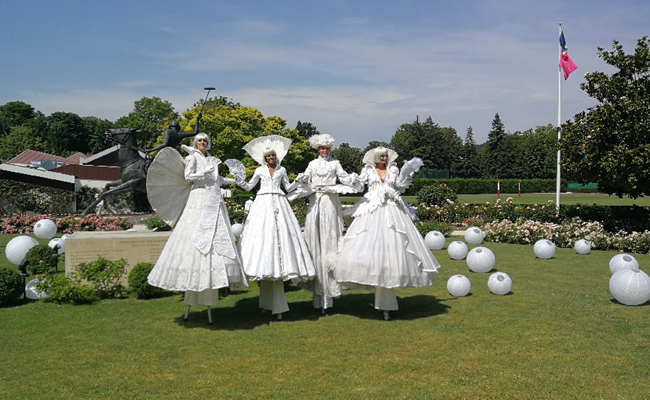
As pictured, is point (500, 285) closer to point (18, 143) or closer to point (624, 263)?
point (624, 263)

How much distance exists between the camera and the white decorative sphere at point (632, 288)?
8.28 m

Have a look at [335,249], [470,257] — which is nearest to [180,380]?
[335,249]

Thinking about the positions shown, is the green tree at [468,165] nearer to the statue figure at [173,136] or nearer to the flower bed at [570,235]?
the flower bed at [570,235]

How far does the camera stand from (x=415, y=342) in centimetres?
668

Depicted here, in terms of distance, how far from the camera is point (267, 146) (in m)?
8.38

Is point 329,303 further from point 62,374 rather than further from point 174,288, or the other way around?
point 62,374

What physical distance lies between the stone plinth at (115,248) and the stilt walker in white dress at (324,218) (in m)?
3.21

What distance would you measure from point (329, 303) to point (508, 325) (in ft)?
7.90

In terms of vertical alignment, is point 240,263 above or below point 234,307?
above

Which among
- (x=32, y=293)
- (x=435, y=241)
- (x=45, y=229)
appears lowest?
(x=32, y=293)

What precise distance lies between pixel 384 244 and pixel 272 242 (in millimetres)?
1487

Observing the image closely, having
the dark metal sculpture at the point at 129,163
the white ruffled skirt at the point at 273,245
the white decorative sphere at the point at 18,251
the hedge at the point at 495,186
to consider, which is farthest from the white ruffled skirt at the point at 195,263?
the hedge at the point at 495,186

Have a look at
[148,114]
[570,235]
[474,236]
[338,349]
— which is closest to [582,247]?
[570,235]

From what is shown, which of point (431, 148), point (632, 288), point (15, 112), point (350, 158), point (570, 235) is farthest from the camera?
point (15, 112)
